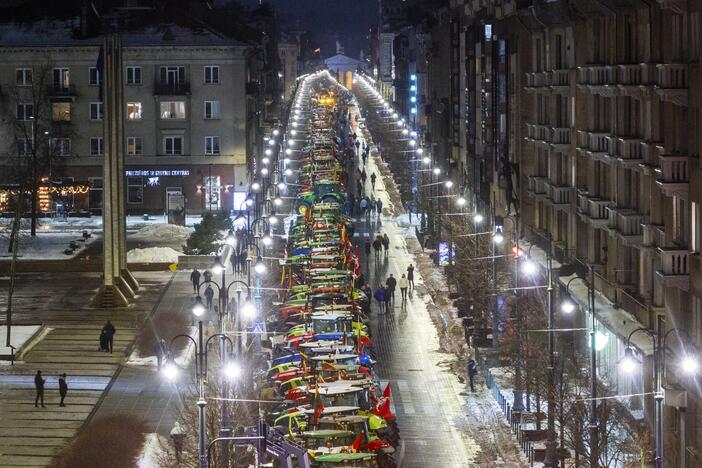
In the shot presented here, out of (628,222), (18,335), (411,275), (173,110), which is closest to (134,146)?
(173,110)

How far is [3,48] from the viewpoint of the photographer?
345 ft

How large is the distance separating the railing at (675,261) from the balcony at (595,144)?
13.2 m

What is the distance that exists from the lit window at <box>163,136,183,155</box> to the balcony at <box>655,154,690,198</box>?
6580 cm

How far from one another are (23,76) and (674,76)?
69.2 m

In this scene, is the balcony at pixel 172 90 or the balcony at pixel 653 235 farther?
the balcony at pixel 172 90

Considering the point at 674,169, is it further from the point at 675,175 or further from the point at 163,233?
the point at 163,233

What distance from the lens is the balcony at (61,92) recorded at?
104812 mm

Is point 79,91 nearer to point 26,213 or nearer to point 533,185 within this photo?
point 26,213

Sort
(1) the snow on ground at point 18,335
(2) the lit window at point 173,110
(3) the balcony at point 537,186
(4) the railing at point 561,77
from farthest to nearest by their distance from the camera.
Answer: (2) the lit window at point 173,110 → (3) the balcony at point 537,186 → (4) the railing at point 561,77 → (1) the snow on ground at point 18,335

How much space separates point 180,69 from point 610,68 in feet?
182

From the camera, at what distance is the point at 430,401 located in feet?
163

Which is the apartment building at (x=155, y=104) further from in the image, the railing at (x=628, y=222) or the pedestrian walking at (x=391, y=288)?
the railing at (x=628, y=222)

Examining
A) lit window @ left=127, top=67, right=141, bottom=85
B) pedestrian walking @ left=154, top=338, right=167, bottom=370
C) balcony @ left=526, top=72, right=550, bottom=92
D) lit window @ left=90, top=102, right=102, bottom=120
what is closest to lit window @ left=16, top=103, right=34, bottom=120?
lit window @ left=90, top=102, right=102, bottom=120

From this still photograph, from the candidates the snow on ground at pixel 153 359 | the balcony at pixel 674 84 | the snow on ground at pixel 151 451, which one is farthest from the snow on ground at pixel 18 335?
the balcony at pixel 674 84
